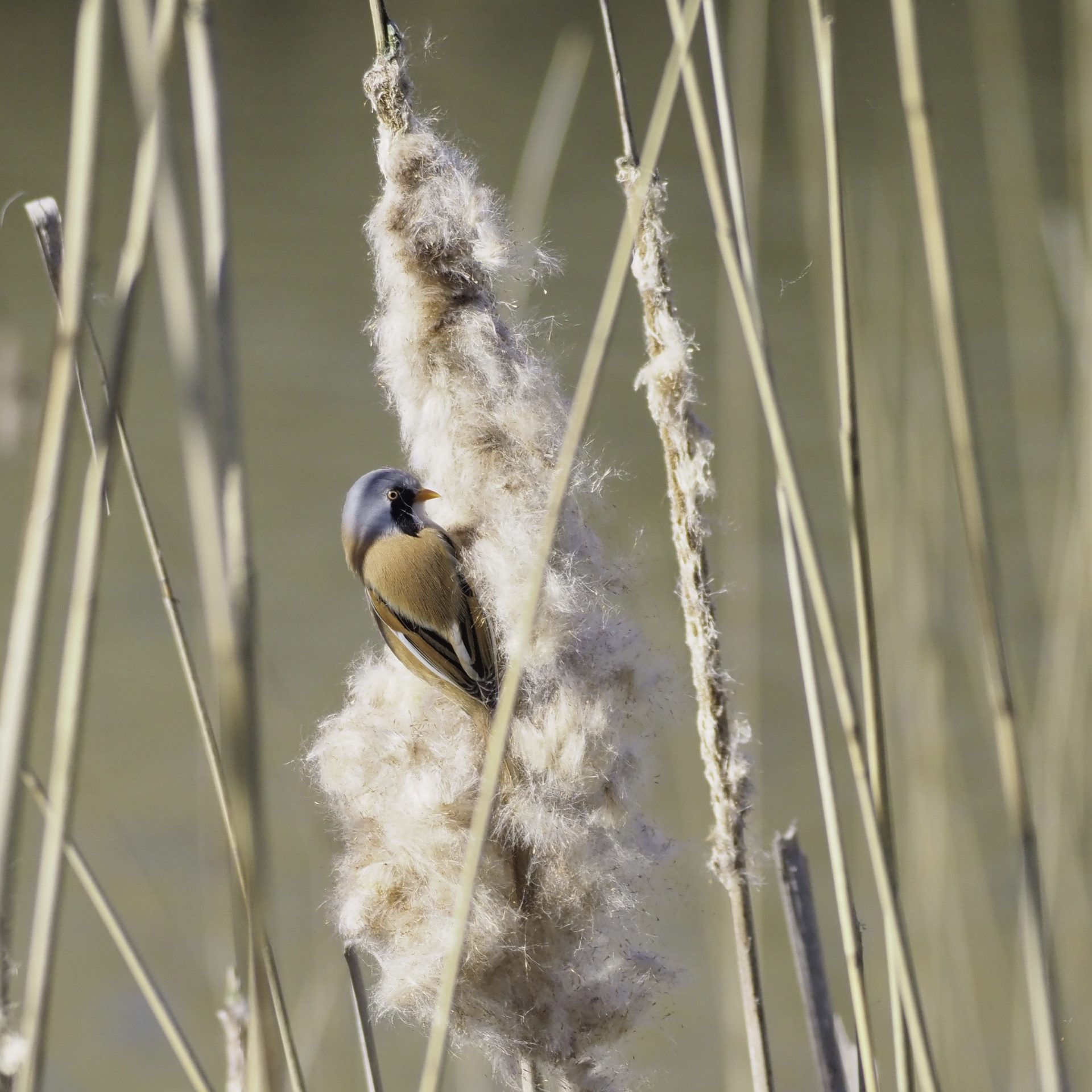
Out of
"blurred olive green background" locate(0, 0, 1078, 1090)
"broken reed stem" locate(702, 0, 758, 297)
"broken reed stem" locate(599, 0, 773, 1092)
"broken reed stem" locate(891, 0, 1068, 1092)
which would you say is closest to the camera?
"broken reed stem" locate(891, 0, 1068, 1092)

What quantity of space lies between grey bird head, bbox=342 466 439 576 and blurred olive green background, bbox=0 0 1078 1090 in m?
0.15

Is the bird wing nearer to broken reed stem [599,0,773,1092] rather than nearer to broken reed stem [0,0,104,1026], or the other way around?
broken reed stem [599,0,773,1092]

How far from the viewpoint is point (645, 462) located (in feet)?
14.6

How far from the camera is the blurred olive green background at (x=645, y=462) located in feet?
4.80

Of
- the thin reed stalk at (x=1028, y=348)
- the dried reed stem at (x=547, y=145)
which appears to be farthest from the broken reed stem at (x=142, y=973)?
the thin reed stalk at (x=1028, y=348)

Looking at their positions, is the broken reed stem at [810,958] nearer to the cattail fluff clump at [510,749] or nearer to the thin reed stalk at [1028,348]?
the cattail fluff clump at [510,749]

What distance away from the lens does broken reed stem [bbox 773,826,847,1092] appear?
0.91 metres

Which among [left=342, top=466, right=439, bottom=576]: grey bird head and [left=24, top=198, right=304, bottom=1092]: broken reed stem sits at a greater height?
[left=342, top=466, right=439, bottom=576]: grey bird head

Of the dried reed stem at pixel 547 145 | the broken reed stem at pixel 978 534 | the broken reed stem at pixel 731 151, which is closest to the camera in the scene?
the broken reed stem at pixel 978 534

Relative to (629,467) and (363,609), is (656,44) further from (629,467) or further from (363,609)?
(363,609)

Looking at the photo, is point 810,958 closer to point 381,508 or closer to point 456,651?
point 456,651

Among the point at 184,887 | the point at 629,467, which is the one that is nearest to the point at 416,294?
the point at 184,887

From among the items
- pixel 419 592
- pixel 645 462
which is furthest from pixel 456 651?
pixel 645 462

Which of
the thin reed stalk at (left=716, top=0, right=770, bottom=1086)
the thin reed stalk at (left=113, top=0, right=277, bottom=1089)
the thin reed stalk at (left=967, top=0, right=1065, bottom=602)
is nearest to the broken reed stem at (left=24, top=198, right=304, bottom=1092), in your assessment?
the thin reed stalk at (left=113, top=0, right=277, bottom=1089)
